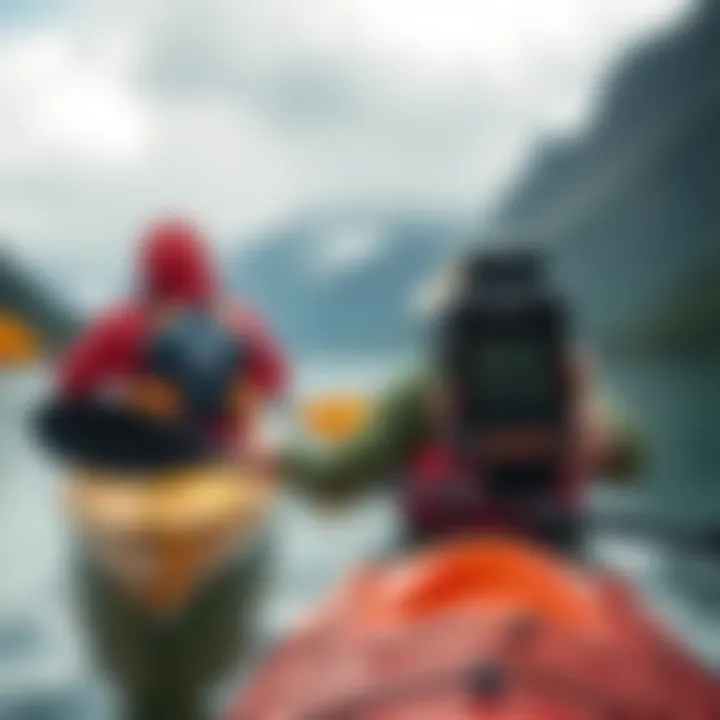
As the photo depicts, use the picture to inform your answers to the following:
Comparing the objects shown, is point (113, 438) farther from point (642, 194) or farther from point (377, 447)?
point (642, 194)

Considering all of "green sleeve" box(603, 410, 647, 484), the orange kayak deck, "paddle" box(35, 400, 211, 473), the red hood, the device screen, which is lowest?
the orange kayak deck

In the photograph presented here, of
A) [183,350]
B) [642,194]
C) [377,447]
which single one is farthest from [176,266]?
[642,194]

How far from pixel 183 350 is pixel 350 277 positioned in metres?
0.12

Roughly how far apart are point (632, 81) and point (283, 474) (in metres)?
0.36

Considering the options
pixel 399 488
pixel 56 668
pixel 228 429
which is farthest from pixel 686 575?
pixel 56 668

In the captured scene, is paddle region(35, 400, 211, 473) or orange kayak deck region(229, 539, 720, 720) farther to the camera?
paddle region(35, 400, 211, 473)

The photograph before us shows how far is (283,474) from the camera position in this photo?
107 cm

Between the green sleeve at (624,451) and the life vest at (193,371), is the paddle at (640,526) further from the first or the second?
the life vest at (193,371)

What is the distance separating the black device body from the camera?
41.8 inches

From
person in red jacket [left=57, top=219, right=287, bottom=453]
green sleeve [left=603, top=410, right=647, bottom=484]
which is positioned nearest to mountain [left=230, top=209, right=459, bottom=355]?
person in red jacket [left=57, top=219, right=287, bottom=453]

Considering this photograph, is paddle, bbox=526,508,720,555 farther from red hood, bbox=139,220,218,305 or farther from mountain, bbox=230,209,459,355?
red hood, bbox=139,220,218,305

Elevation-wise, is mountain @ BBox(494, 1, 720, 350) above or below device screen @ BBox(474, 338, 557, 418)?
above

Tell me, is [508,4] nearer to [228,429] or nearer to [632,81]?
[632,81]

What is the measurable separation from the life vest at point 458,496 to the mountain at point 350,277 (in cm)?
8
